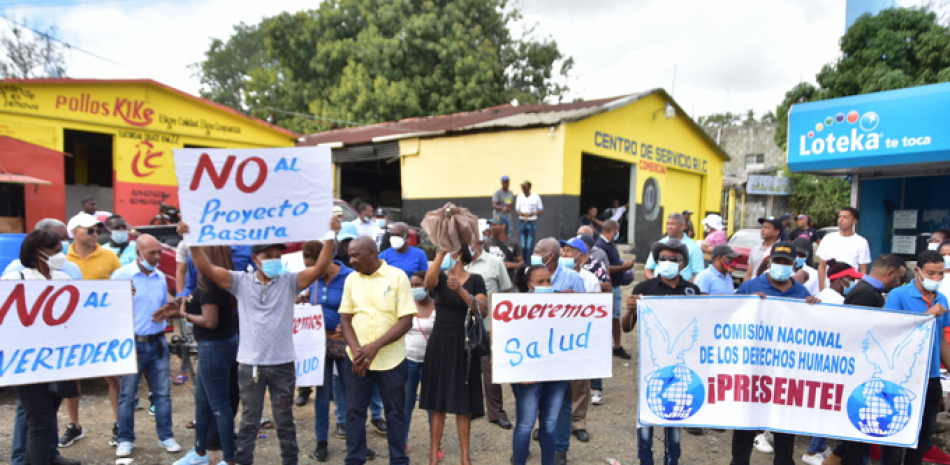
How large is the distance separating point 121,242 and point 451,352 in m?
4.21

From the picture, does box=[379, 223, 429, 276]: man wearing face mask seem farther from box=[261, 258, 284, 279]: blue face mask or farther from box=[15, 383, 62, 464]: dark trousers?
box=[15, 383, 62, 464]: dark trousers

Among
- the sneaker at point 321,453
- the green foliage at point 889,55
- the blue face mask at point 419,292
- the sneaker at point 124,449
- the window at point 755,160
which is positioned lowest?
the sneaker at point 321,453

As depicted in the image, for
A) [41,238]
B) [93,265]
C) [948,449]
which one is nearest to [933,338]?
[948,449]

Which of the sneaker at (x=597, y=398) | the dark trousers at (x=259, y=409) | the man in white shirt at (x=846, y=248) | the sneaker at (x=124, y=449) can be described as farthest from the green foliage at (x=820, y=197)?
the sneaker at (x=124, y=449)

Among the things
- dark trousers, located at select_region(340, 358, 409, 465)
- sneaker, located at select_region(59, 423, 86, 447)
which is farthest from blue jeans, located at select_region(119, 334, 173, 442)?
dark trousers, located at select_region(340, 358, 409, 465)

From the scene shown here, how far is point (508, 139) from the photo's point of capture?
46.2 ft

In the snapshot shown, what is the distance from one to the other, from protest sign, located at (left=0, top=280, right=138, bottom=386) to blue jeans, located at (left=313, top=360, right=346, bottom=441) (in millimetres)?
1423

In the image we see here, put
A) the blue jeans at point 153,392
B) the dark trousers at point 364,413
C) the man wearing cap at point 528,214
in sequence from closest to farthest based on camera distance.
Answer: the dark trousers at point 364,413, the blue jeans at point 153,392, the man wearing cap at point 528,214

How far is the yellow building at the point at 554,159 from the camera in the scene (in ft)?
44.6

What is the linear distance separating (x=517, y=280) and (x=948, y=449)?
3764 mm

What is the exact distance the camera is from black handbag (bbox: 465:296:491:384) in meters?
4.07

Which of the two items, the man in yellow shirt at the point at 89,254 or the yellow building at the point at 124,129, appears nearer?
the man in yellow shirt at the point at 89,254

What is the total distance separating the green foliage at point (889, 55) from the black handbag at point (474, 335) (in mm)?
19137

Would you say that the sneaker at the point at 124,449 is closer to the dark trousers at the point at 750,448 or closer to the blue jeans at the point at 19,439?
the blue jeans at the point at 19,439
